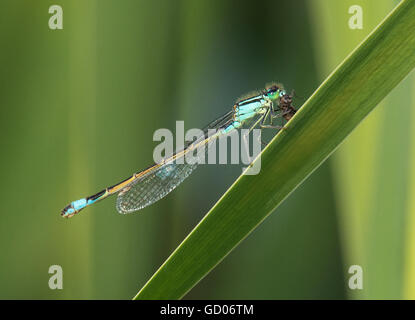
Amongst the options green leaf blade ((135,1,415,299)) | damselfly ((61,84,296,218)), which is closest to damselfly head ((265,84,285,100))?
damselfly ((61,84,296,218))

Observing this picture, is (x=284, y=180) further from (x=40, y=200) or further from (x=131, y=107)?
(x=40, y=200)

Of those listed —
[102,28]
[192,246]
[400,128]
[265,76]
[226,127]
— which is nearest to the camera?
[192,246]

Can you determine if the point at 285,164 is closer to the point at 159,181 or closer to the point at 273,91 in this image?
the point at 273,91

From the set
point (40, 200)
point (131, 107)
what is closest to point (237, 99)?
point (131, 107)
